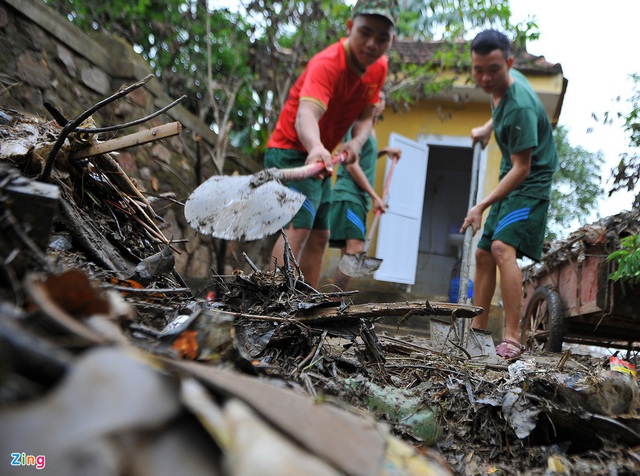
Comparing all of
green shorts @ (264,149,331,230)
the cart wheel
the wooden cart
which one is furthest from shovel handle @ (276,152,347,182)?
the cart wheel

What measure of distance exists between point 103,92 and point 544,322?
4.41 m

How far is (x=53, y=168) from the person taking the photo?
1.91m

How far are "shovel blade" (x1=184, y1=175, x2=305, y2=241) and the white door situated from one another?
16.2 feet

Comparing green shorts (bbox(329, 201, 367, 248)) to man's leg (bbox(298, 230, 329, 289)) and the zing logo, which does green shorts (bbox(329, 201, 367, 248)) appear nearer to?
man's leg (bbox(298, 230, 329, 289))

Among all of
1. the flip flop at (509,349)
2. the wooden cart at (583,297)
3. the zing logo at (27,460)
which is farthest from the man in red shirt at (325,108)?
the zing logo at (27,460)

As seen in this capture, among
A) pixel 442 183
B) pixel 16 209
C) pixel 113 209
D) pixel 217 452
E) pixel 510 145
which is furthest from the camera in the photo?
pixel 442 183

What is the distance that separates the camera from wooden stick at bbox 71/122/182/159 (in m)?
1.84

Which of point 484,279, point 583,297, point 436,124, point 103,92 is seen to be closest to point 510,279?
point 484,279

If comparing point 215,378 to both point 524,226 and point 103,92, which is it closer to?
point 524,226

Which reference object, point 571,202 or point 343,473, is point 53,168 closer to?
point 343,473

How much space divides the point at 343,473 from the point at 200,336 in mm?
591

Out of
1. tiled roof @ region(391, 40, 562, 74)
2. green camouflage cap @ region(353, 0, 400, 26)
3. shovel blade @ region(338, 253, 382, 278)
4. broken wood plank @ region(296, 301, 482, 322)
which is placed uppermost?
tiled roof @ region(391, 40, 562, 74)

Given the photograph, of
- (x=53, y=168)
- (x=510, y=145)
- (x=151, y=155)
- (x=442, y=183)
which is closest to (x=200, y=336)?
(x=53, y=168)

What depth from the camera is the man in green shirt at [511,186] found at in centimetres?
347
